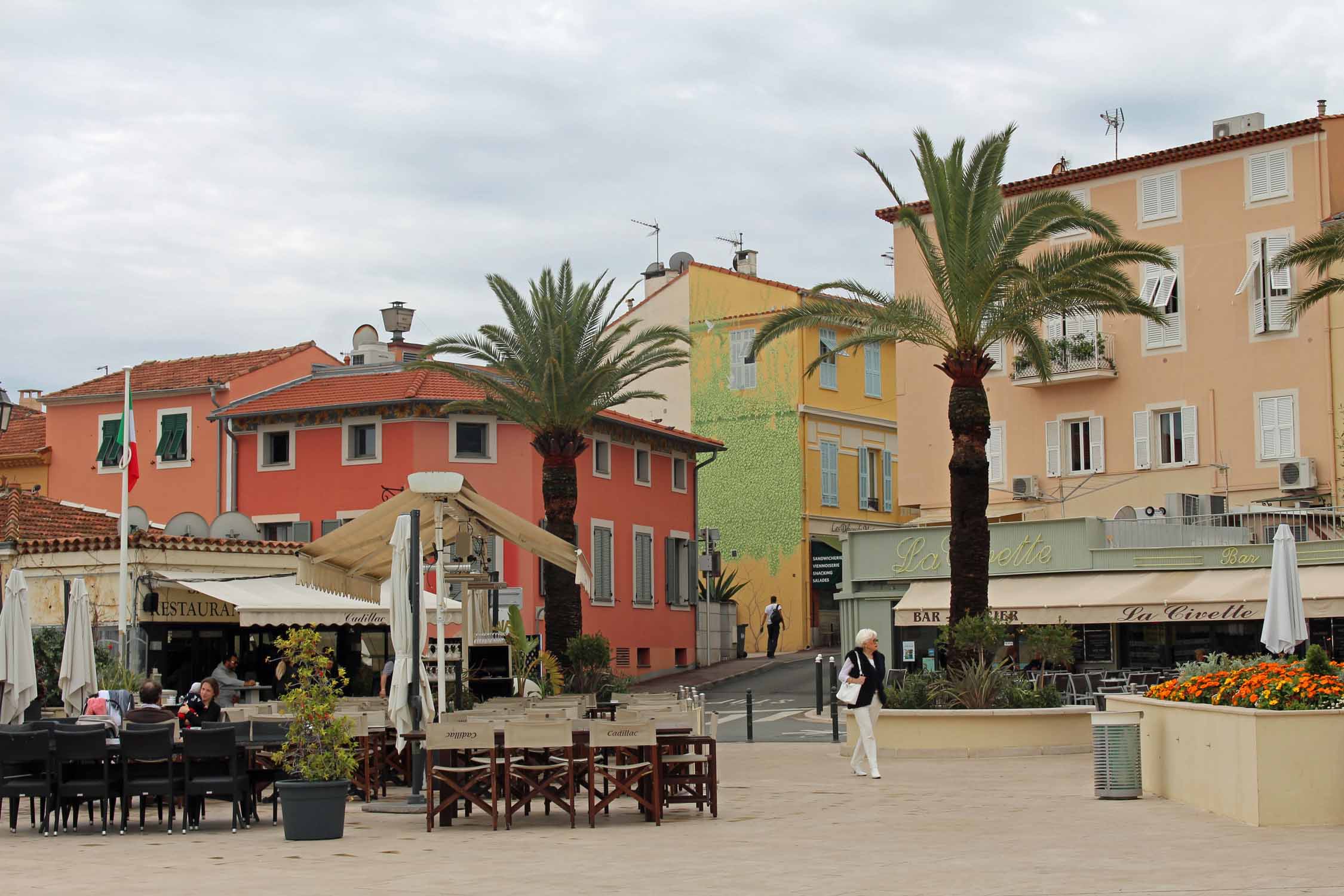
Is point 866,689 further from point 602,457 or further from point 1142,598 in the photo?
point 602,457

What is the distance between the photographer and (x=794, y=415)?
51.2m

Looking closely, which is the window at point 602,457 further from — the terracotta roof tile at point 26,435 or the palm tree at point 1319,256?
the palm tree at point 1319,256

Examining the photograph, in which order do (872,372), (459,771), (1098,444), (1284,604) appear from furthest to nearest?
(872,372) < (1098,444) < (1284,604) < (459,771)

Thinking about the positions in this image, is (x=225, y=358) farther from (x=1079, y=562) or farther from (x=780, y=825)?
(x=780, y=825)

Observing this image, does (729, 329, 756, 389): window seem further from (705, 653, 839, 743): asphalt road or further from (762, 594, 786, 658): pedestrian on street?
(705, 653, 839, 743): asphalt road

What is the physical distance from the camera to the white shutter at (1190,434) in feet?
128

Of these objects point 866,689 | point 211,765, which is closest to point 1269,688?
point 866,689

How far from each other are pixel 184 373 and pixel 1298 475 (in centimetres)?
2889

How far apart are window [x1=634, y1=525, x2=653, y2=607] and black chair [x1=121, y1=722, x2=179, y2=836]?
101 feet

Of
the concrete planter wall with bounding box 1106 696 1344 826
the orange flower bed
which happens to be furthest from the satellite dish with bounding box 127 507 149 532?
the concrete planter wall with bounding box 1106 696 1344 826

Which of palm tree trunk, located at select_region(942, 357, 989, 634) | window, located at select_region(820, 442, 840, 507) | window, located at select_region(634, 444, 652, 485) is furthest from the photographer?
window, located at select_region(820, 442, 840, 507)

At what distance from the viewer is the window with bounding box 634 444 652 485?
4559 centimetres

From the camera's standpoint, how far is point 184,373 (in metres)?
45.6

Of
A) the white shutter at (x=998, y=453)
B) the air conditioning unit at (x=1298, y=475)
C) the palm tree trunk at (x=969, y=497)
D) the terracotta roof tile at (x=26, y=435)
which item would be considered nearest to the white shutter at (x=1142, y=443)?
the air conditioning unit at (x=1298, y=475)
